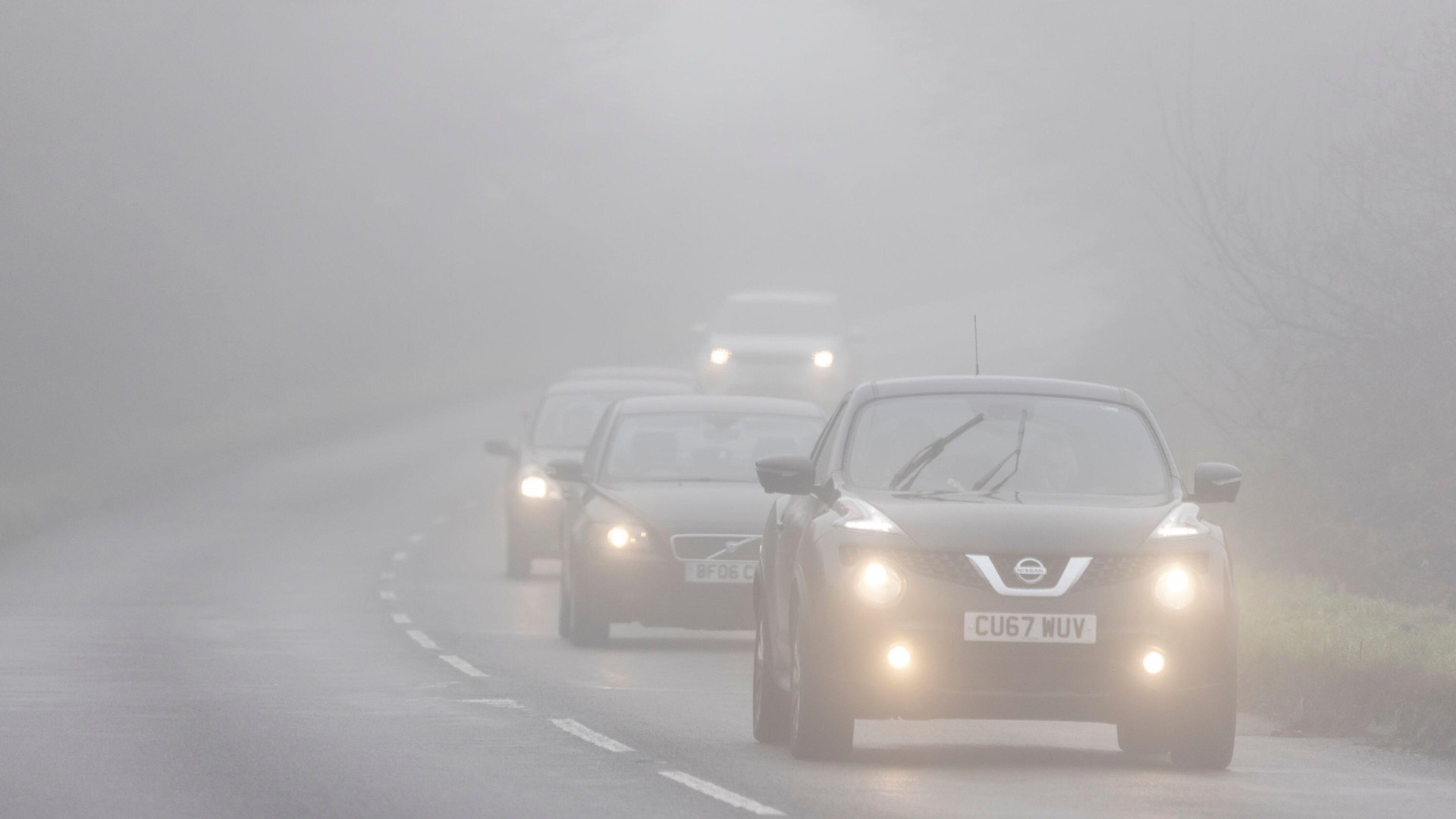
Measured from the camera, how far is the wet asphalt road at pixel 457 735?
10977mm

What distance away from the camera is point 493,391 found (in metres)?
69.9

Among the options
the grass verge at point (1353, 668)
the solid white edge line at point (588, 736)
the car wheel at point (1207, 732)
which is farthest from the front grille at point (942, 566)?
the grass verge at point (1353, 668)

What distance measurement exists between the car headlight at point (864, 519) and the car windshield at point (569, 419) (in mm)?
15213

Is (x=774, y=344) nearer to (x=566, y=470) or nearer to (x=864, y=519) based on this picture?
(x=566, y=470)

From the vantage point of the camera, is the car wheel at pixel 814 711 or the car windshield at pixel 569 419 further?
the car windshield at pixel 569 419

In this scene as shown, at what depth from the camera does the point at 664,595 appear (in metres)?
18.9

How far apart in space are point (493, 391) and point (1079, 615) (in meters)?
58.9

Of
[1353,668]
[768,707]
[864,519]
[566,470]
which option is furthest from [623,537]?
[864,519]

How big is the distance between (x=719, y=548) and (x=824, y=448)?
529 cm

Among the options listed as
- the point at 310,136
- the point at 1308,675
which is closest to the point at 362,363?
the point at 310,136

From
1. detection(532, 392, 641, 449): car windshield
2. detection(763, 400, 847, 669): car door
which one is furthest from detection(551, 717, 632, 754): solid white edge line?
detection(532, 392, 641, 449): car windshield

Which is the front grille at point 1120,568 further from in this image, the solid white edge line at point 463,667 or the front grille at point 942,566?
the solid white edge line at point 463,667

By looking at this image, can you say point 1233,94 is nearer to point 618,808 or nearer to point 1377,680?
point 1377,680

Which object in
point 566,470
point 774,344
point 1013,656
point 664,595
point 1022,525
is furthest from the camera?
point 774,344
